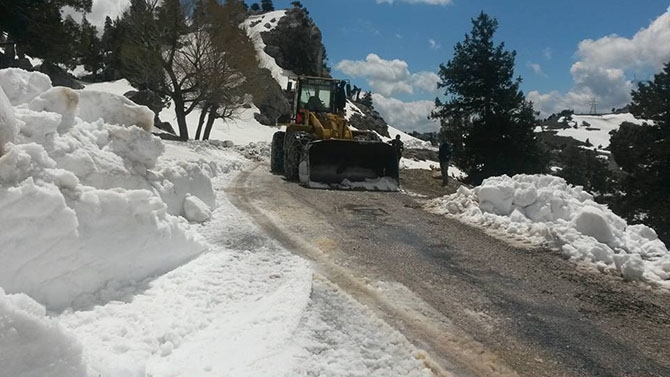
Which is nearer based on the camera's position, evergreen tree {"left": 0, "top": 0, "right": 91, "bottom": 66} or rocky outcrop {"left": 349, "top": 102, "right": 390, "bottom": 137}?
evergreen tree {"left": 0, "top": 0, "right": 91, "bottom": 66}

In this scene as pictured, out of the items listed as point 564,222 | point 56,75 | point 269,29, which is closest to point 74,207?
point 564,222

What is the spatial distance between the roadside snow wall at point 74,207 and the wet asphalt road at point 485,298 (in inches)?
79.9

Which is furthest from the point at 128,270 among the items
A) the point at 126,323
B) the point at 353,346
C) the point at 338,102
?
the point at 338,102

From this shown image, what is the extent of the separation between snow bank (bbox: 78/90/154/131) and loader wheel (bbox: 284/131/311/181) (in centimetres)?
695

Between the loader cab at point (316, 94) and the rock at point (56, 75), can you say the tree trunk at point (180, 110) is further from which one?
the rock at point (56, 75)

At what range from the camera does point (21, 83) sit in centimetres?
500

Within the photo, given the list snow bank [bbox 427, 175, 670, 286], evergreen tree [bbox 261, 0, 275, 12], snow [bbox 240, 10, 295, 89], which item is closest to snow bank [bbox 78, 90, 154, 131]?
snow bank [bbox 427, 175, 670, 286]

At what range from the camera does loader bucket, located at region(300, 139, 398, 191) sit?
40.9 ft

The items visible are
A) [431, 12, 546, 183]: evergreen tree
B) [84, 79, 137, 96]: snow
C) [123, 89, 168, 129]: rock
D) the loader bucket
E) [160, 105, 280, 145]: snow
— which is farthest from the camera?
[84, 79, 137, 96]: snow

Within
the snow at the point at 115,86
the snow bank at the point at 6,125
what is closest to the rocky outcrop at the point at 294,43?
the snow at the point at 115,86

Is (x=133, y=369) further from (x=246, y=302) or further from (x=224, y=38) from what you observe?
(x=224, y=38)

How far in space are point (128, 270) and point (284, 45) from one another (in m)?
79.3

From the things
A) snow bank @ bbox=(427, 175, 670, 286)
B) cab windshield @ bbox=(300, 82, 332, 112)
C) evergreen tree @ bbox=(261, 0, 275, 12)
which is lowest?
snow bank @ bbox=(427, 175, 670, 286)

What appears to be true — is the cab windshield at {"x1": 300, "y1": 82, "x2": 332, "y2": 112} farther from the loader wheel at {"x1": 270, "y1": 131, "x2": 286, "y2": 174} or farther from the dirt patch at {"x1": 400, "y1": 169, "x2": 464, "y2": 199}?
the dirt patch at {"x1": 400, "y1": 169, "x2": 464, "y2": 199}
